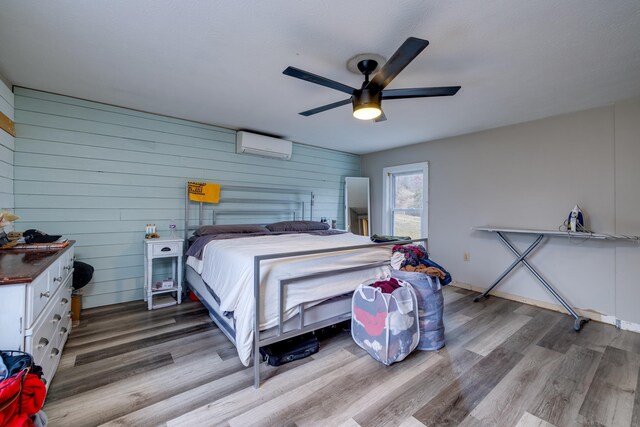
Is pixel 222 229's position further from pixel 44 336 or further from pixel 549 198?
pixel 549 198

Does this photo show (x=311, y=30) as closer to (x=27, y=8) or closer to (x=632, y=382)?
(x=27, y=8)

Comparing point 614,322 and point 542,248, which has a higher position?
point 542,248

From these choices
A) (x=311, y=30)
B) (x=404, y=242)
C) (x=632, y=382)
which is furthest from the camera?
(x=404, y=242)

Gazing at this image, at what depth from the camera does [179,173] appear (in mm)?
3555

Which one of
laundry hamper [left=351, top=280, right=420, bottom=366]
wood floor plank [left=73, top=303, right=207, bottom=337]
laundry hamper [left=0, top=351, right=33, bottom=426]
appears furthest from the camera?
wood floor plank [left=73, top=303, right=207, bottom=337]

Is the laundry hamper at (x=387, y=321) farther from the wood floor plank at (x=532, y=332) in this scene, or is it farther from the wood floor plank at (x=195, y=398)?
the wood floor plank at (x=532, y=332)

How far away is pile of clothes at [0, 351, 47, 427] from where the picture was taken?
969 mm

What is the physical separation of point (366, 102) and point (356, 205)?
355cm

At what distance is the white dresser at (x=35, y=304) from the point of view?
1.29 meters

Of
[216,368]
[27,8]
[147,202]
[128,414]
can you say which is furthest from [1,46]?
[216,368]

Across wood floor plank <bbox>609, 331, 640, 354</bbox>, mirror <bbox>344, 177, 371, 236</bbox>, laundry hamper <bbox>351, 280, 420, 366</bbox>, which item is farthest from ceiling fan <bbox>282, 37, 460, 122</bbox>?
mirror <bbox>344, 177, 371, 236</bbox>

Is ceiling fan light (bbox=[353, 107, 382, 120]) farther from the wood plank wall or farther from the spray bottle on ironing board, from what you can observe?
the wood plank wall

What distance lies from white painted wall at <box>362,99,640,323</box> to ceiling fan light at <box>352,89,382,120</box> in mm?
2689

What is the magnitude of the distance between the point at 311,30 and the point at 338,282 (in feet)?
5.97
